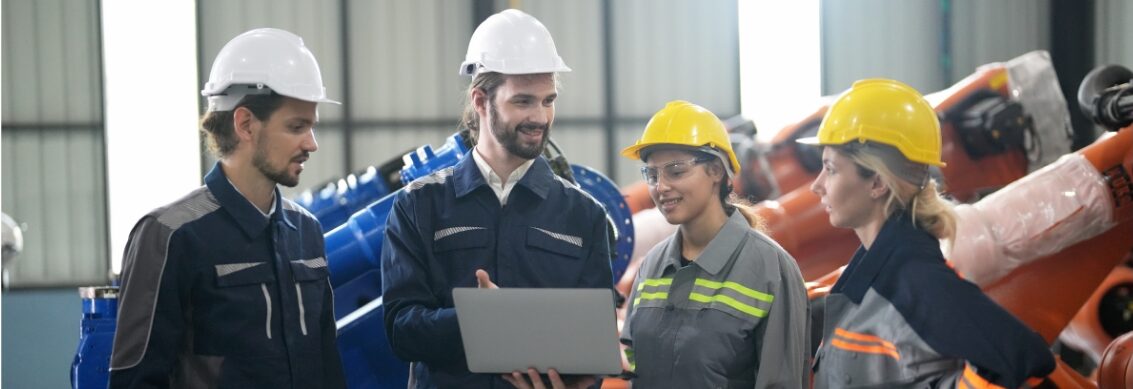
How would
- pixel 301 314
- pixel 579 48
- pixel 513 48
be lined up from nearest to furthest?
pixel 301 314 < pixel 513 48 < pixel 579 48

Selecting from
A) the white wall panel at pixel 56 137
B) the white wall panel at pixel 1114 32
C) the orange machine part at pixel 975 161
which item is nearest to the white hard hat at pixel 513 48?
the orange machine part at pixel 975 161

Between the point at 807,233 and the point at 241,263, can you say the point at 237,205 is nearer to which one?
the point at 241,263

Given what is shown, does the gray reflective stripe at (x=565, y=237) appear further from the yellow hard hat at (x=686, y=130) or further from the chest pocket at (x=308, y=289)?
the chest pocket at (x=308, y=289)

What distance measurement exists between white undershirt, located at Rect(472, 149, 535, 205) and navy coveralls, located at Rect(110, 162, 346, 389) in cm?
49

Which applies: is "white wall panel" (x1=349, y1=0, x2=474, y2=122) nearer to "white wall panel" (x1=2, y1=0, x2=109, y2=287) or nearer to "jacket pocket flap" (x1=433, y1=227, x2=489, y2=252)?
"white wall panel" (x1=2, y1=0, x2=109, y2=287)

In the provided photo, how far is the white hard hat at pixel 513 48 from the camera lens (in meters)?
2.81

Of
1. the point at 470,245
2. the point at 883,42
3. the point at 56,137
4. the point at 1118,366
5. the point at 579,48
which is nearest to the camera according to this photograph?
the point at 470,245

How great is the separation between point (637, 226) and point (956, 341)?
324cm

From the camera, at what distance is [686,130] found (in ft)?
9.70

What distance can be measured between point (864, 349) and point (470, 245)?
973 mm

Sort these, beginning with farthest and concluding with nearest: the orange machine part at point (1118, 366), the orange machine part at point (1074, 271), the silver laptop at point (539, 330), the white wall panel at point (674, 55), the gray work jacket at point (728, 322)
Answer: the white wall panel at point (674, 55), the orange machine part at point (1074, 271), the orange machine part at point (1118, 366), the gray work jacket at point (728, 322), the silver laptop at point (539, 330)

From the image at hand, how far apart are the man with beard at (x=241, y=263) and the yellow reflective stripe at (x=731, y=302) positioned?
3.03 feet

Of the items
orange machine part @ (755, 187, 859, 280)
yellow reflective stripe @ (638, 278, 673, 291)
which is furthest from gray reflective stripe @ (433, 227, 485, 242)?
orange machine part @ (755, 187, 859, 280)

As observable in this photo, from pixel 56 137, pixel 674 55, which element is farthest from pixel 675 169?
pixel 56 137
